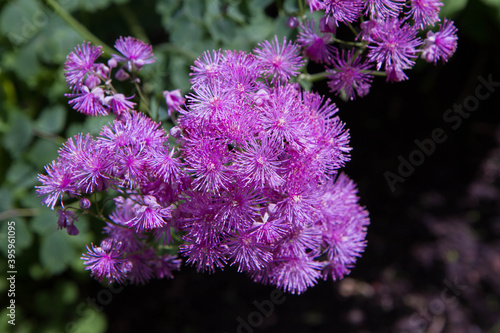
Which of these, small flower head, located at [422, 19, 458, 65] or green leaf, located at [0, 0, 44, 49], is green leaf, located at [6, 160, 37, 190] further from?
small flower head, located at [422, 19, 458, 65]

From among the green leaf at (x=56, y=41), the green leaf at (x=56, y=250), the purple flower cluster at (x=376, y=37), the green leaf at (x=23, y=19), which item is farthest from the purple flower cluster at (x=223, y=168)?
the green leaf at (x=23, y=19)

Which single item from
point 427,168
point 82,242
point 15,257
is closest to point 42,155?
point 82,242

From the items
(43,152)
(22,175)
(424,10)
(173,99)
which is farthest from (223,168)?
(22,175)

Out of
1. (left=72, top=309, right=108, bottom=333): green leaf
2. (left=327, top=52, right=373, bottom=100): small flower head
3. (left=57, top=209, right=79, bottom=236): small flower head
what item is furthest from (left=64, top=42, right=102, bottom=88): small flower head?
(left=72, top=309, right=108, bottom=333): green leaf

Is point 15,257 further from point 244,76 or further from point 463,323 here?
point 463,323

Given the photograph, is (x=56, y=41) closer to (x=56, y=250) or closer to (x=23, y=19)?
(x=23, y=19)

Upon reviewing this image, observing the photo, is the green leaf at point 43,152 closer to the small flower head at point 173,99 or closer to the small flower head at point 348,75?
the small flower head at point 173,99

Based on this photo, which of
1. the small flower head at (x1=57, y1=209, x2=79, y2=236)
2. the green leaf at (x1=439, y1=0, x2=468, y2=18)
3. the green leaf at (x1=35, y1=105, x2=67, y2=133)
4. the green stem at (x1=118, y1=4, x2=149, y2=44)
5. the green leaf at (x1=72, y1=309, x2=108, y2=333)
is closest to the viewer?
the small flower head at (x1=57, y1=209, x2=79, y2=236)
